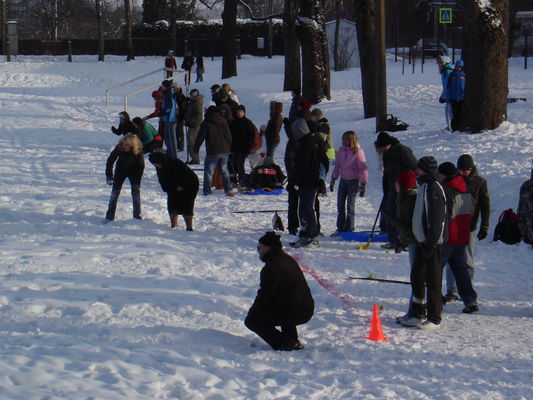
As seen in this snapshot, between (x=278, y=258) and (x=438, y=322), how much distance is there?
197 centimetres

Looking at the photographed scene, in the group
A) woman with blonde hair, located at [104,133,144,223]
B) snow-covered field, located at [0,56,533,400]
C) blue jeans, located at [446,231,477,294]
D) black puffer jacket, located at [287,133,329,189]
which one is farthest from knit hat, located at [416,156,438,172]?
woman with blonde hair, located at [104,133,144,223]

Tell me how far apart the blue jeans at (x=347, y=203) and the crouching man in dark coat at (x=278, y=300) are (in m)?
4.89

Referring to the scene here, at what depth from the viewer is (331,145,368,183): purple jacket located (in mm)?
12445

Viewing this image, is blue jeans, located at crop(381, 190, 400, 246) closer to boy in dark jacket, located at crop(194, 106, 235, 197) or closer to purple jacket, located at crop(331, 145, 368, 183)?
purple jacket, located at crop(331, 145, 368, 183)

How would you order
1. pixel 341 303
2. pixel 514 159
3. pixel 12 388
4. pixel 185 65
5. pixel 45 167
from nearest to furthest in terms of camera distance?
pixel 12 388 → pixel 341 303 → pixel 514 159 → pixel 45 167 → pixel 185 65

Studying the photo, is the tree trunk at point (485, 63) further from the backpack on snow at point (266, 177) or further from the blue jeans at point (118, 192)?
the blue jeans at point (118, 192)

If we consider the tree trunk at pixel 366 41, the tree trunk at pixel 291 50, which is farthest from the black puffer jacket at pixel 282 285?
the tree trunk at pixel 291 50

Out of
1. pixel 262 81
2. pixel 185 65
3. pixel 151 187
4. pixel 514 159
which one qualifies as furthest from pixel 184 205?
pixel 185 65

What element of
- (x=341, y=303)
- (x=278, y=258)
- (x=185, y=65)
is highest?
(x=185, y=65)

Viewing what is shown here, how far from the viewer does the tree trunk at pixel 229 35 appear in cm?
3694

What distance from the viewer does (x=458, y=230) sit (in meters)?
8.92

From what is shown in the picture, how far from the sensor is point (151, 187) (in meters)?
16.5

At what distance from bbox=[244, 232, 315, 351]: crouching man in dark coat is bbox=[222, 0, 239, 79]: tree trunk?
1186 inches

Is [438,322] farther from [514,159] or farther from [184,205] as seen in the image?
[514,159]
